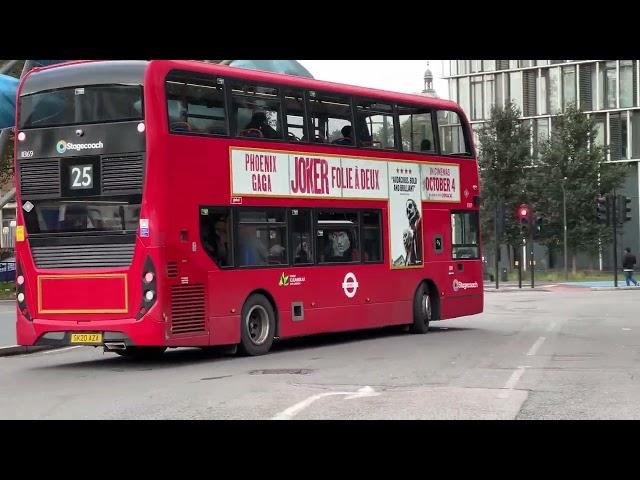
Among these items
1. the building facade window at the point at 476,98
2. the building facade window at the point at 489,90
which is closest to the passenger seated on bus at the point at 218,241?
the building facade window at the point at 489,90

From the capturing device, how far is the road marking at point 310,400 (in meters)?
9.95

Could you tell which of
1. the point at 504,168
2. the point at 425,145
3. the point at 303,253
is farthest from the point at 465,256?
the point at 504,168

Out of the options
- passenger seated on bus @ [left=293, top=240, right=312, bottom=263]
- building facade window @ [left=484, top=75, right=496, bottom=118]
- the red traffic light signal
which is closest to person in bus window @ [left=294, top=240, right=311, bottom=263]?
passenger seated on bus @ [left=293, top=240, right=312, bottom=263]

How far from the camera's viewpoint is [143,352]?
57.6 feet

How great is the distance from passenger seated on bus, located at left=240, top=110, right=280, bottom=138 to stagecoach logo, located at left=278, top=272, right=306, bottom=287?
2.18 m

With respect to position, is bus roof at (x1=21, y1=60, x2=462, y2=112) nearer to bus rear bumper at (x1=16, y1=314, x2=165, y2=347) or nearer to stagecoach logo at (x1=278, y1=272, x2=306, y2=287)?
stagecoach logo at (x1=278, y1=272, x2=306, y2=287)

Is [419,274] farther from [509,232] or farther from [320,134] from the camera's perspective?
[509,232]

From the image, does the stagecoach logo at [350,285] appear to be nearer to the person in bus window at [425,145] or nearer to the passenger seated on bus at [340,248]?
the passenger seated on bus at [340,248]

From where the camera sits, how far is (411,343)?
19016mm

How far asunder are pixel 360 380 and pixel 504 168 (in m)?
50.0

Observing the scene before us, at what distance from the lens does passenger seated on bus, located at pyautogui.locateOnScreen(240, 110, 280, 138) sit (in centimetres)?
1684

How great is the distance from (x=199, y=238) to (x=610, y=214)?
3548cm
